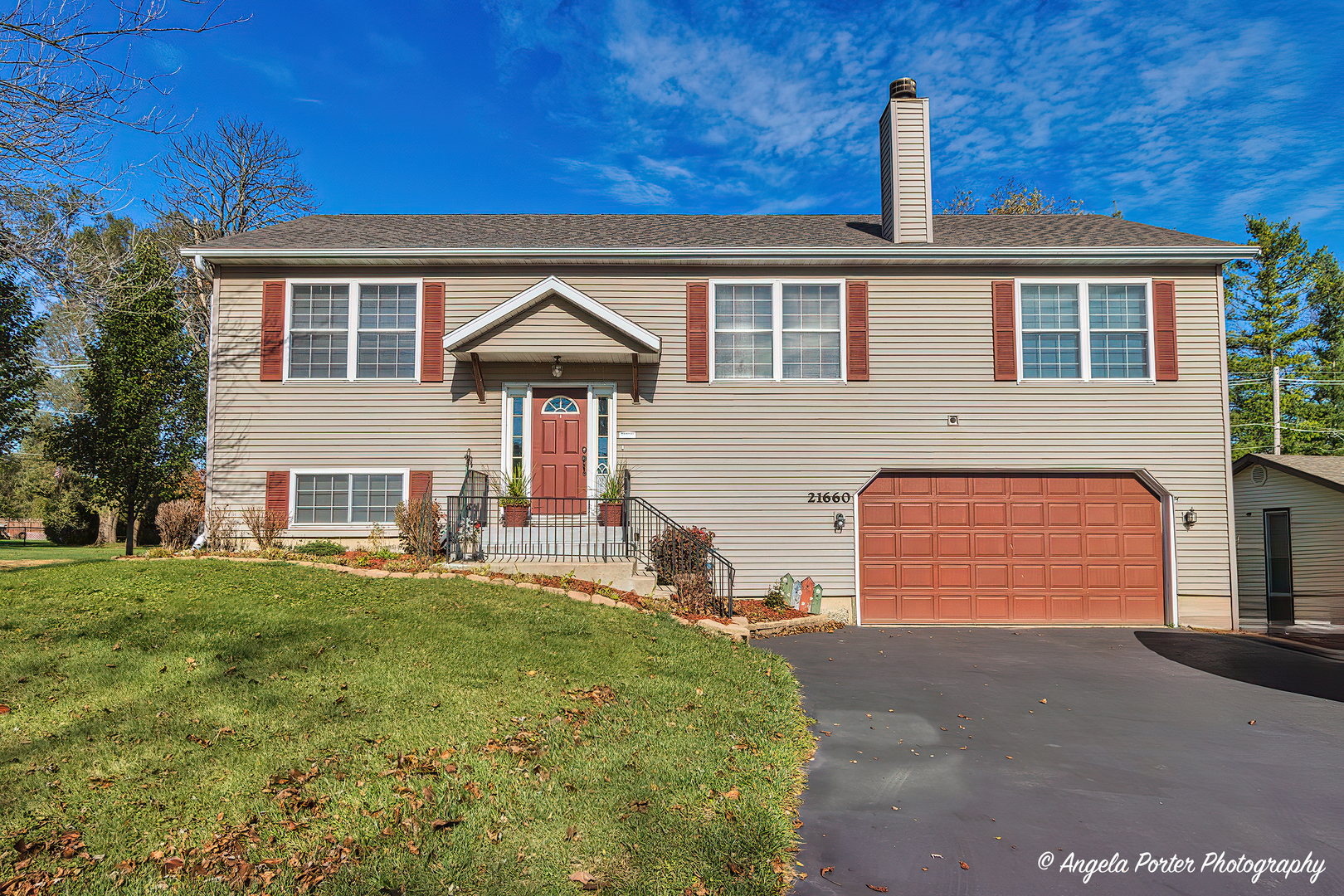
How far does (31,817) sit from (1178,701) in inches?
347

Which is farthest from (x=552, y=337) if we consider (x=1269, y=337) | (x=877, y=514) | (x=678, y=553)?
(x=1269, y=337)

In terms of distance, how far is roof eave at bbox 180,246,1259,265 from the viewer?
11.6 meters

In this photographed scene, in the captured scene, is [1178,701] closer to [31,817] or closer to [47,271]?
[31,817]

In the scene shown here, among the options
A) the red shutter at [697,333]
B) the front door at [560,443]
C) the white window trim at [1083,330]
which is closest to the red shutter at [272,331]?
the front door at [560,443]

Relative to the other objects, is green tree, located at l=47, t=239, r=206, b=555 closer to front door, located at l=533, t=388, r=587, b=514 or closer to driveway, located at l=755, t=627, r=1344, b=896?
front door, located at l=533, t=388, r=587, b=514

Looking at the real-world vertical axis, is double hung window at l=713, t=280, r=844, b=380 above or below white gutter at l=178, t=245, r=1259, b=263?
below

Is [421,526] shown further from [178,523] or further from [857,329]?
[857,329]

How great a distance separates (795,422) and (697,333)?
2.21 meters

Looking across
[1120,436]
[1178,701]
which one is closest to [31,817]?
[1178,701]

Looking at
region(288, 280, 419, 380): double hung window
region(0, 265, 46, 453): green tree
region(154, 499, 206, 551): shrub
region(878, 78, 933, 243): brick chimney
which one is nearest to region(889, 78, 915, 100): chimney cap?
region(878, 78, 933, 243): brick chimney

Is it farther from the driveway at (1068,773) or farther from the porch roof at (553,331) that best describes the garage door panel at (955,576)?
the porch roof at (553,331)

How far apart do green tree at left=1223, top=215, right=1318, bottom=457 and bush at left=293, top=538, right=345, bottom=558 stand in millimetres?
30276

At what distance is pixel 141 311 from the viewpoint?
15.2 meters

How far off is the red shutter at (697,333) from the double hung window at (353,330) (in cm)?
451
